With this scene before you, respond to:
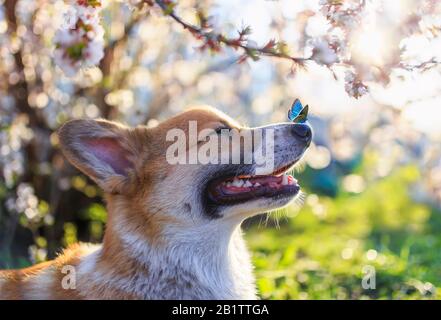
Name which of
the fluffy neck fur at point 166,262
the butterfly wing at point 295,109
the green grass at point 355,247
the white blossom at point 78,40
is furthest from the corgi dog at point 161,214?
the green grass at point 355,247

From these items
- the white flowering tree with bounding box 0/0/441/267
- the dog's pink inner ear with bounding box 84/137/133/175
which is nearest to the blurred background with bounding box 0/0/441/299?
the white flowering tree with bounding box 0/0/441/267

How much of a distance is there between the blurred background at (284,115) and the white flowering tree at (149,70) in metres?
0.01

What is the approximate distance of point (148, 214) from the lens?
409cm

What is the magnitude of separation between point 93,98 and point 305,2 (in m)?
3.20

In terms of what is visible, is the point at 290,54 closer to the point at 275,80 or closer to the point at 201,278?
the point at 201,278

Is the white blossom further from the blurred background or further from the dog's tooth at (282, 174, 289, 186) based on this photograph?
the dog's tooth at (282, 174, 289, 186)

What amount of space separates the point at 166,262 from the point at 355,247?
356 cm

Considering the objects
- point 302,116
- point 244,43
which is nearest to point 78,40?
point 244,43

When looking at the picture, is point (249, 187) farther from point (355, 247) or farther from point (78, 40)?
point (355, 247)

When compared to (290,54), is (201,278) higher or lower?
lower

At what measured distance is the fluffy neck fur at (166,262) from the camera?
3.98 meters

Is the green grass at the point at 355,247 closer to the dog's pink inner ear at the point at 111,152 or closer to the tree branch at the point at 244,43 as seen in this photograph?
the dog's pink inner ear at the point at 111,152

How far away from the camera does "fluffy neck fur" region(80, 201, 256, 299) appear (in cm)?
398

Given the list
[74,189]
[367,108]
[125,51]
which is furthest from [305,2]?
[367,108]
